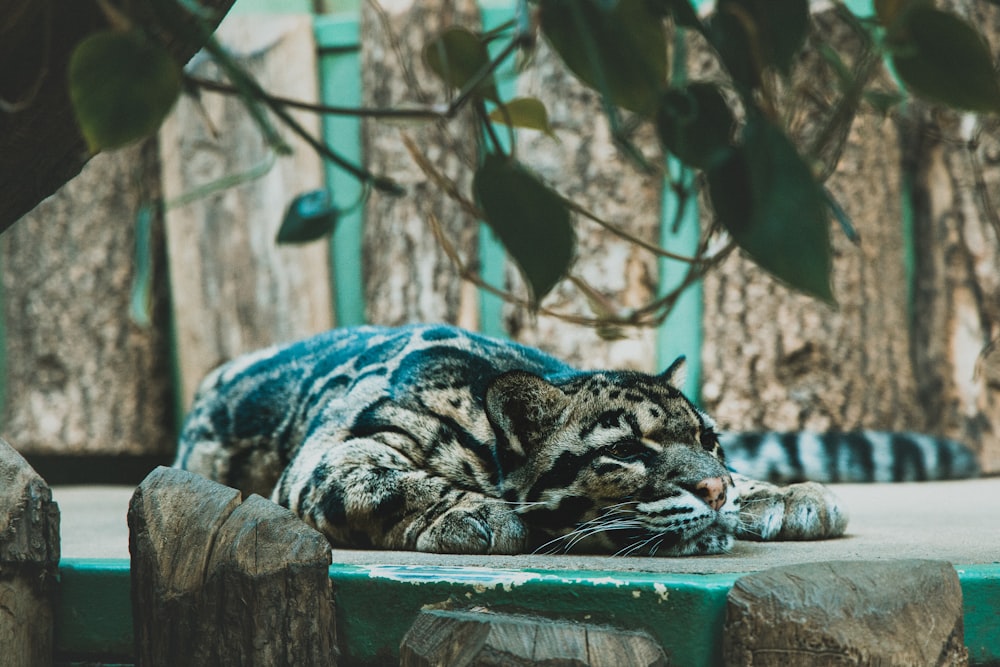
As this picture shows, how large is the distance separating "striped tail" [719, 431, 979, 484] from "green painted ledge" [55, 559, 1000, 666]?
2408 mm

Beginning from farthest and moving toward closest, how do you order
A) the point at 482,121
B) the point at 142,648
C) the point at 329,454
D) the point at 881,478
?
1. the point at 881,478
2. the point at 329,454
3. the point at 142,648
4. the point at 482,121

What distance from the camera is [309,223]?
126cm

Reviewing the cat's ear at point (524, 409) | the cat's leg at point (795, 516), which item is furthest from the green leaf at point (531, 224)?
the cat's leg at point (795, 516)

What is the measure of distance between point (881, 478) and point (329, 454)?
9.12 feet

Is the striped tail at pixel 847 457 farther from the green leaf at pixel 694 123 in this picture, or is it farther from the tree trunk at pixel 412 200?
the green leaf at pixel 694 123

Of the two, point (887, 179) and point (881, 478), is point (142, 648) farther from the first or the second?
point (887, 179)

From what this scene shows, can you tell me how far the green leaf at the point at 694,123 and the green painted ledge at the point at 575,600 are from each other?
122cm

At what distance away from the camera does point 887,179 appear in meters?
5.16

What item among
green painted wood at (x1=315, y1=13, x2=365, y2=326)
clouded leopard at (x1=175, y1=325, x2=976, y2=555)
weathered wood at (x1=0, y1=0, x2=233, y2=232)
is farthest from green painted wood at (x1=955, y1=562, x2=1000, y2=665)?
green painted wood at (x1=315, y1=13, x2=365, y2=326)

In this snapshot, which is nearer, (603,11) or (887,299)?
(603,11)

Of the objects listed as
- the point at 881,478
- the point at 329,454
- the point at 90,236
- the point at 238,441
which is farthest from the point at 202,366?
the point at 881,478

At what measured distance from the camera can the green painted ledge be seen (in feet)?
6.19

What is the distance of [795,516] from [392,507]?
40.0 inches

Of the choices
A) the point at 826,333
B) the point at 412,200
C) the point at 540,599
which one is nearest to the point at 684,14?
the point at 540,599
